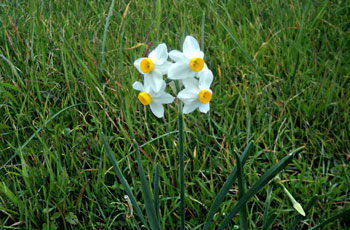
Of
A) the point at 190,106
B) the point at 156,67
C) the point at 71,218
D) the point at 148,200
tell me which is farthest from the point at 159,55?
the point at 71,218

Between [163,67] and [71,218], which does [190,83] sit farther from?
[71,218]

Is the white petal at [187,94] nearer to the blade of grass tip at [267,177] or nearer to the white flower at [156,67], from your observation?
the white flower at [156,67]

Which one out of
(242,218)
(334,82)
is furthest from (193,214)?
A: (334,82)

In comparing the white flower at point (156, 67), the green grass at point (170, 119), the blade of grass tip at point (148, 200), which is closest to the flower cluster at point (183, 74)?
the white flower at point (156, 67)

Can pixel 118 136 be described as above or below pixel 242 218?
below

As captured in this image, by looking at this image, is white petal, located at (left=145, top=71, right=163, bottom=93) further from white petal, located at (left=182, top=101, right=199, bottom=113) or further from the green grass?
the green grass

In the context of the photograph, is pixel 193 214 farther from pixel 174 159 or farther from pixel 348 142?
Result: pixel 348 142
